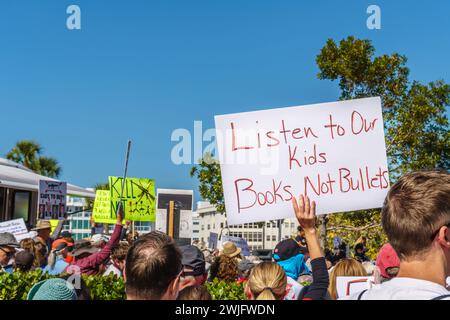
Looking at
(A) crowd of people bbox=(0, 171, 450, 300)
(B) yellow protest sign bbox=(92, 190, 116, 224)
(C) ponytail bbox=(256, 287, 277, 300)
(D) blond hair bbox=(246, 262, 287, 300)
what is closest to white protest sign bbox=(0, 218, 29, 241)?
(A) crowd of people bbox=(0, 171, 450, 300)

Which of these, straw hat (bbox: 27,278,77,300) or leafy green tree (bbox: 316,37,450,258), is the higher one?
leafy green tree (bbox: 316,37,450,258)

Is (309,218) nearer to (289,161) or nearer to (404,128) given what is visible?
(289,161)

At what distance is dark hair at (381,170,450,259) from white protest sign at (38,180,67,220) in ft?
39.6

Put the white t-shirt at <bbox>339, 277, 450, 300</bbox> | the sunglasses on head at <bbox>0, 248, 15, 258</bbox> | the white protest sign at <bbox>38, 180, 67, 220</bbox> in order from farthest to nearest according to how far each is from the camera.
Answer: the white protest sign at <bbox>38, 180, 67, 220</bbox> < the sunglasses on head at <bbox>0, 248, 15, 258</bbox> < the white t-shirt at <bbox>339, 277, 450, 300</bbox>

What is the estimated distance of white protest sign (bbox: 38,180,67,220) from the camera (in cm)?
1354

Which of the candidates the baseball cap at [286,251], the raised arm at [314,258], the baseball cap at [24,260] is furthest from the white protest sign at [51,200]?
the raised arm at [314,258]

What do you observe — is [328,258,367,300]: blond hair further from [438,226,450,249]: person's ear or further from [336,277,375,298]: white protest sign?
[438,226,450,249]: person's ear

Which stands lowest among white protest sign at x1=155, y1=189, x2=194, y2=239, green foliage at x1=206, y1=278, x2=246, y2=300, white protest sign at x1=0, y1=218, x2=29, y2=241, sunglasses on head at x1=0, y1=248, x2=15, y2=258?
green foliage at x1=206, y1=278, x2=246, y2=300

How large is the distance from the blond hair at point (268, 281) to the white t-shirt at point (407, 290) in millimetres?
1634

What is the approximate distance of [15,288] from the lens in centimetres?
596

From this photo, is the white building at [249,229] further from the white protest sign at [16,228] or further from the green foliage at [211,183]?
the white protest sign at [16,228]
